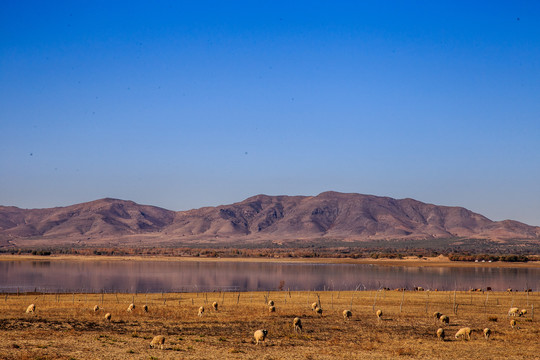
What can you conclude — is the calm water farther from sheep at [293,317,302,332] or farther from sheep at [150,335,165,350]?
sheep at [150,335,165,350]

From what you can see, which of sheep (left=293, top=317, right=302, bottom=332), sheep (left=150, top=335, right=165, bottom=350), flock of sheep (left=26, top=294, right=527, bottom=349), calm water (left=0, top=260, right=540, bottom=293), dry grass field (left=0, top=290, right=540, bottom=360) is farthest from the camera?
calm water (left=0, top=260, right=540, bottom=293)

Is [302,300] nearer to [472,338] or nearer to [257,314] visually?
[257,314]

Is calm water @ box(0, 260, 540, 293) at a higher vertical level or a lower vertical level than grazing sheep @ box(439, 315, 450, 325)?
lower

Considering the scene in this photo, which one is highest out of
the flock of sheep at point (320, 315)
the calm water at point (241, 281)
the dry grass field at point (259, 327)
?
the flock of sheep at point (320, 315)

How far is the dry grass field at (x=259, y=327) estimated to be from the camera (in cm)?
2273

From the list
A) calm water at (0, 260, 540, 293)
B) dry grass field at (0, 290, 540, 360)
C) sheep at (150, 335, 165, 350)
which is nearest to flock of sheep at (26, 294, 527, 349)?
sheep at (150, 335, 165, 350)

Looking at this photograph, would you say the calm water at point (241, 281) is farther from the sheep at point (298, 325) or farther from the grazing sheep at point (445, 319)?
the sheep at point (298, 325)

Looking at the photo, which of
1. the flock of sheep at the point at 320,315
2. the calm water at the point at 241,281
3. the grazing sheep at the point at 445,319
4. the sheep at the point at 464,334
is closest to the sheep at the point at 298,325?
the flock of sheep at the point at 320,315

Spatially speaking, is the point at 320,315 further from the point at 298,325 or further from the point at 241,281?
the point at 241,281

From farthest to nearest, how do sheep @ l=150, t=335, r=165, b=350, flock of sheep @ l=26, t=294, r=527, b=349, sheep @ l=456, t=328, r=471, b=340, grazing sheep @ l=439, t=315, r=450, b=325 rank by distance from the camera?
grazing sheep @ l=439, t=315, r=450, b=325 < sheep @ l=456, t=328, r=471, b=340 < flock of sheep @ l=26, t=294, r=527, b=349 < sheep @ l=150, t=335, r=165, b=350

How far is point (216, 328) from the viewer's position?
29.0 metres

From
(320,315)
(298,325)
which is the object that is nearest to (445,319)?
(320,315)

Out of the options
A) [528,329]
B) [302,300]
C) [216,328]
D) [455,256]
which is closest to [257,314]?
[216,328]

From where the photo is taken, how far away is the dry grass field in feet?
74.6
